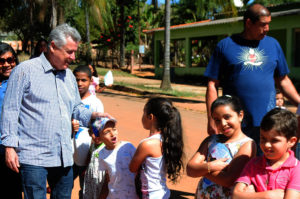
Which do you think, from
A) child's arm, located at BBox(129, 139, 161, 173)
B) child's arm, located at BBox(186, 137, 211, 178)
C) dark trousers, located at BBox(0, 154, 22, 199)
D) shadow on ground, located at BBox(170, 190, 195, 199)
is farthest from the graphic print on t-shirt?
dark trousers, located at BBox(0, 154, 22, 199)

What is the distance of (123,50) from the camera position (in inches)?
1230

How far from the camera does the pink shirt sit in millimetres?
2256

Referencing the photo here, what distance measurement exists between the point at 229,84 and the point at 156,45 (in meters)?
25.1

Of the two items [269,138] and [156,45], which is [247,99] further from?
[156,45]

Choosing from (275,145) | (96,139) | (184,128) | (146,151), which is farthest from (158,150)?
(184,128)

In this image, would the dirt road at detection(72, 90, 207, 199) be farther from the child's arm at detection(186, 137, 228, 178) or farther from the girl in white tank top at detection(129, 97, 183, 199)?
the child's arm at detection(186, 137, 228, 178)

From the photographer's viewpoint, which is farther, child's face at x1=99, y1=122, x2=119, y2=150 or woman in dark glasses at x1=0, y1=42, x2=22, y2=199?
woman in dark glasses at x1=0, y1=42, x2=22, y2=199

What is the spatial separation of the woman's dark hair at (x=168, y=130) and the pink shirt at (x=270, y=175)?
2.29 ft

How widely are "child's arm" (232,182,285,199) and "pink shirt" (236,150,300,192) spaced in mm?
33

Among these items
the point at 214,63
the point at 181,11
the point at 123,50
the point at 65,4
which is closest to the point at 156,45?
the point at 123,50

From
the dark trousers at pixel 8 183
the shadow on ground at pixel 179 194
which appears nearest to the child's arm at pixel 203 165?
the dark trousers at pixel 8 183

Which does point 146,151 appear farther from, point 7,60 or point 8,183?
point 7,60

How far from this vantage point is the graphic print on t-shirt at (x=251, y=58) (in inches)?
130

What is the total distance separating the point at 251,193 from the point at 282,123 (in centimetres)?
49
